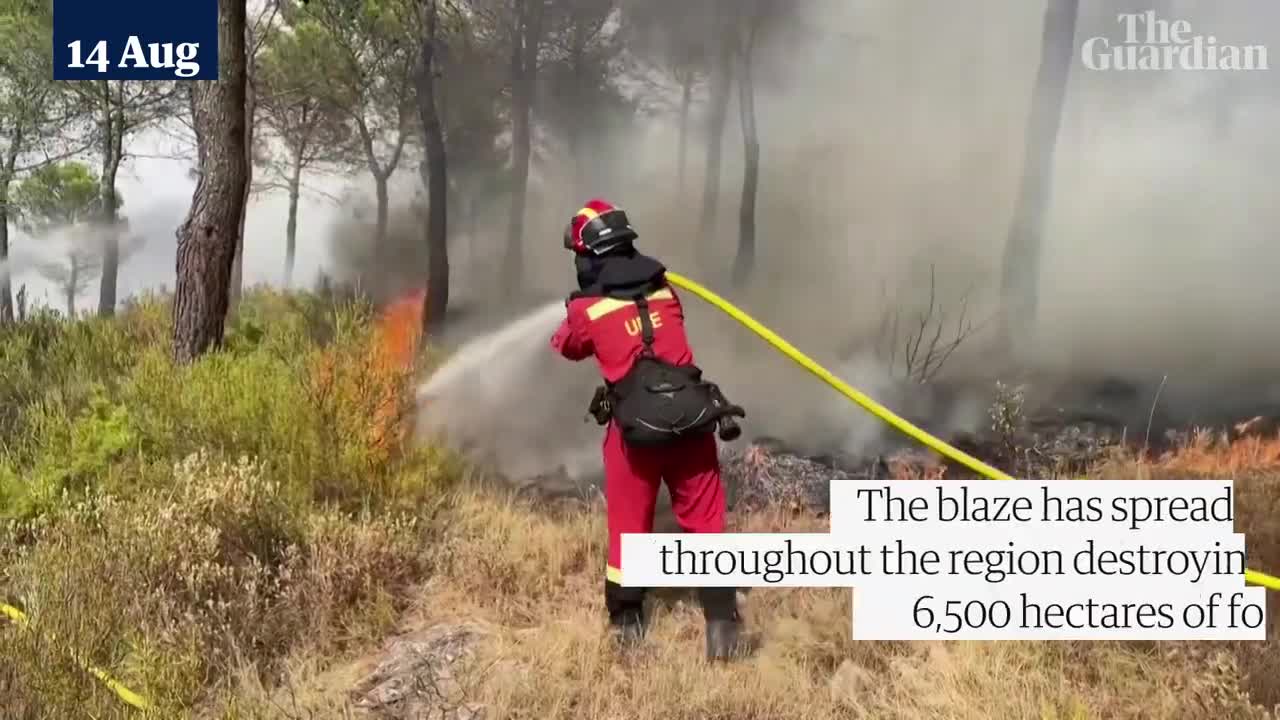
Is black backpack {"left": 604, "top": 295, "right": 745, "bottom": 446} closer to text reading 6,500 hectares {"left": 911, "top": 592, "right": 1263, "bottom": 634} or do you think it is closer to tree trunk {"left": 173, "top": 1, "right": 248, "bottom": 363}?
text reading 6,500 hectares {"left": 911, "top": 592, "right": 1263, "bottom": 634}

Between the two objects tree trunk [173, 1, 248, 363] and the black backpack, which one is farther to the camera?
tree trunk [173, 1, 248, 363]

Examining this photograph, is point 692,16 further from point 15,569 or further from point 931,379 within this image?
point 15,569

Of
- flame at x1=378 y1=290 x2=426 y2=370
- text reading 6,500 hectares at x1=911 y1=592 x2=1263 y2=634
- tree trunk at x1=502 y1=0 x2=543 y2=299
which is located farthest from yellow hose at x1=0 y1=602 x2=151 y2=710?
tree trunk at x1=502 y1=0 x2=543 y2=299

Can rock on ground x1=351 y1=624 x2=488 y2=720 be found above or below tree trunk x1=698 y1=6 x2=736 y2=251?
below

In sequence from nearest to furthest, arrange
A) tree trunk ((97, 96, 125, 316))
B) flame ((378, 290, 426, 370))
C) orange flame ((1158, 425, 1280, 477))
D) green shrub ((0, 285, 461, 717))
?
1. green shrub ((0, 285, 461, 717))
2. flame ((378, 290, 426, 370))
3. orange flame ((1158, 425, 1280, 477))
4. tree trunk ((97, 96, 125, 316))

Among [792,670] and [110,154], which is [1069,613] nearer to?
[792,670]

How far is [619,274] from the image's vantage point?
3.11 metres

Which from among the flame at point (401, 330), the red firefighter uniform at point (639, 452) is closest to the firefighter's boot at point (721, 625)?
the red firefighter uniform at point (639, 452)

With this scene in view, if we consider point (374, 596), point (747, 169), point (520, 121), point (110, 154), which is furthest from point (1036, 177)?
point (110, 154)

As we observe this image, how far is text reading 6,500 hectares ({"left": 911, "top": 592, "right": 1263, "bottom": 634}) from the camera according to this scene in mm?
2914

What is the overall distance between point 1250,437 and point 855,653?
14.9 feet

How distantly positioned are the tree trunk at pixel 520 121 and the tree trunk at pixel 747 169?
4.81 ft

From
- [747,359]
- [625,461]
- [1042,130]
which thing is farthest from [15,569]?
[1042,130]

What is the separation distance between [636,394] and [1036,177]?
4.53 m
